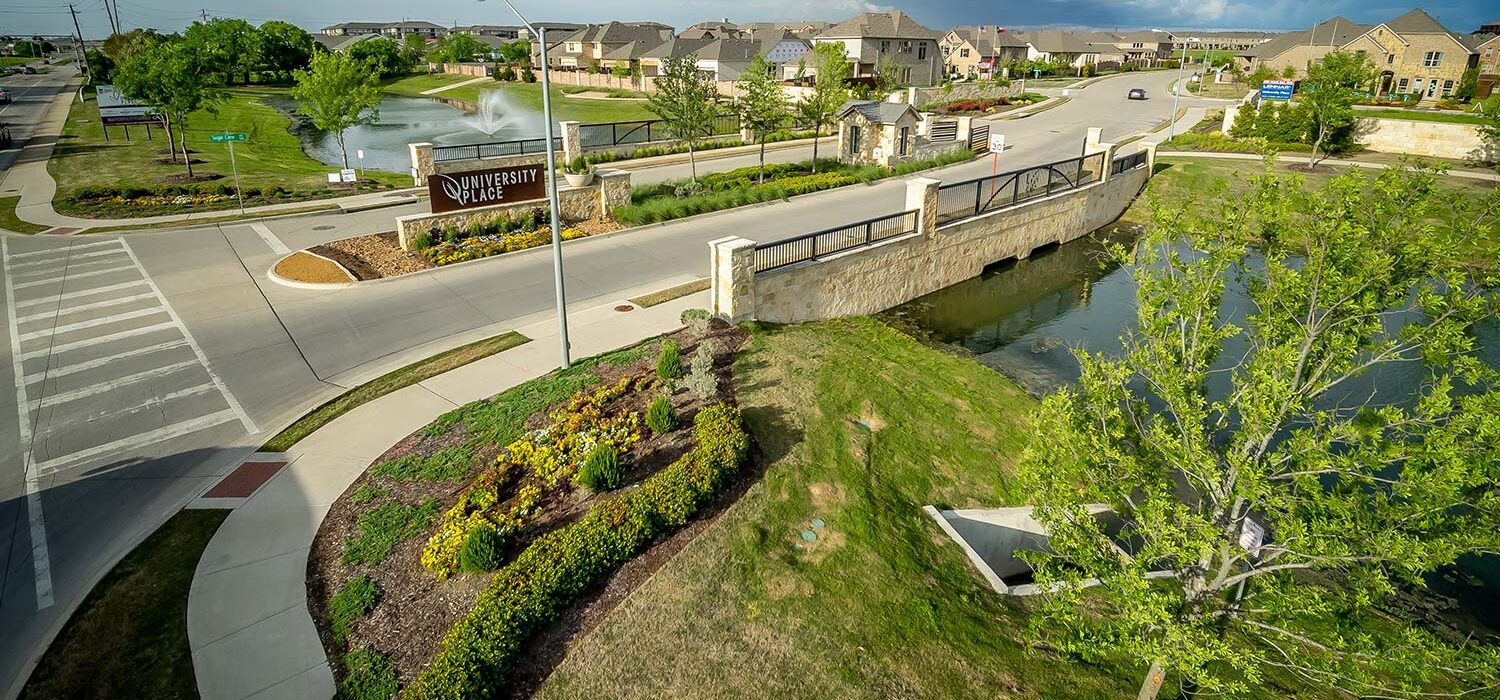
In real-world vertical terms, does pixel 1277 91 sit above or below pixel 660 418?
above

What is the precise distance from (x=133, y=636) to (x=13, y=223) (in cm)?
2634

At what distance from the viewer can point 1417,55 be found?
67.9m

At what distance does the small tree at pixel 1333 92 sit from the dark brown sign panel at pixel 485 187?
131ft

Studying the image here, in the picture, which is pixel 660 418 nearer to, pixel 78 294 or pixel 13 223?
pixel 78 294

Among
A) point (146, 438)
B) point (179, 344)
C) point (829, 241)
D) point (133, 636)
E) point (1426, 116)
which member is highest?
point (1426, 116)

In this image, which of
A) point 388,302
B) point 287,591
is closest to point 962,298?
point 388,302

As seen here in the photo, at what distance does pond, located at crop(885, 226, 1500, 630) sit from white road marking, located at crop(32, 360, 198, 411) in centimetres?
1723

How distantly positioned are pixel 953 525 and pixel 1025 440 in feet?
11.6

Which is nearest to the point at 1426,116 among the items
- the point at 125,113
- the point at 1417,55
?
the point at 1417,55

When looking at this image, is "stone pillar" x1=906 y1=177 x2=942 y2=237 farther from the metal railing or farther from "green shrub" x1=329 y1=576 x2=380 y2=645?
the metal railing

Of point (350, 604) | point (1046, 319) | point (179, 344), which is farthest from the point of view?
point (1046, 319)

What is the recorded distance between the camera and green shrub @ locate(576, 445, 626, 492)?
35.1 feet

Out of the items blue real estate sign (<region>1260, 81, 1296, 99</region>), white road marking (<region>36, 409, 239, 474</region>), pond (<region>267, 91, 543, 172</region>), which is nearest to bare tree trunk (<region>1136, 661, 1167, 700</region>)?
white road marking (<region>36, 409, 239, 474</region>)

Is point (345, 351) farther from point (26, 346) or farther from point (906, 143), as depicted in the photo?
point (906, 143)
